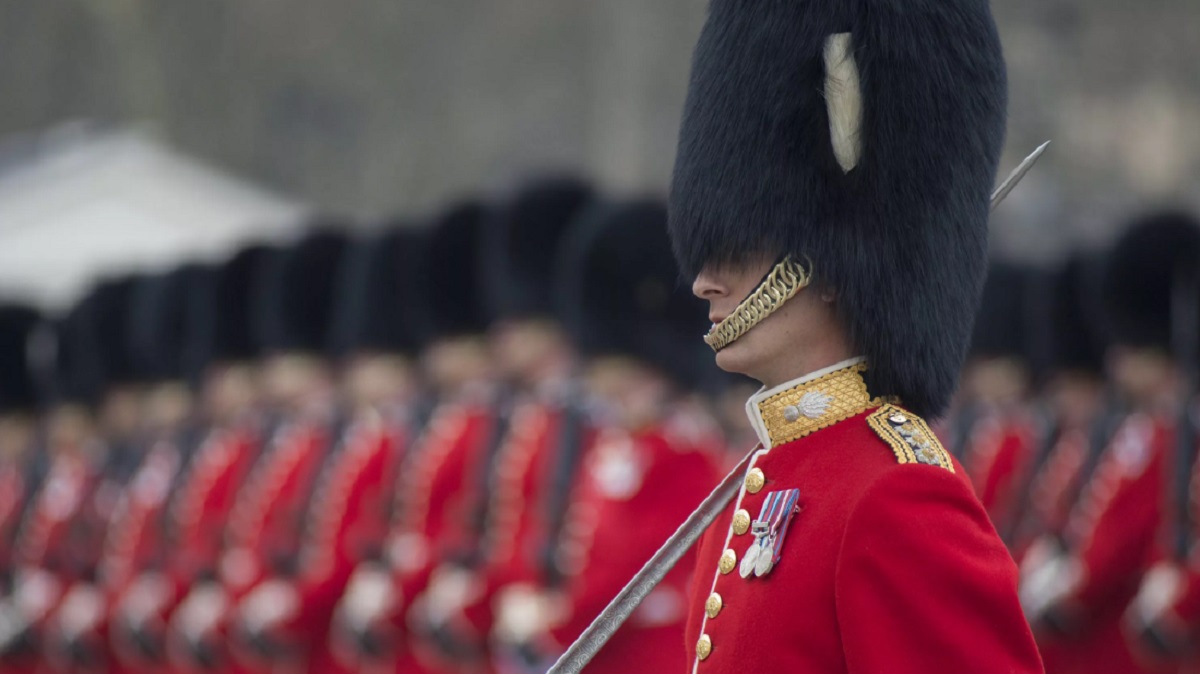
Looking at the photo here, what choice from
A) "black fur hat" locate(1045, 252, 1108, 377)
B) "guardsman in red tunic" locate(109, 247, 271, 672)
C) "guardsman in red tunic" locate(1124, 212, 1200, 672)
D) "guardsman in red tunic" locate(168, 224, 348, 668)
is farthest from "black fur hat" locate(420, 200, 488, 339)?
"guardsman in red tunic" locate(1124, 212, 1200, 672)

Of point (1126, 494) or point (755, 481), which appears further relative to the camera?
point (1126, 494)

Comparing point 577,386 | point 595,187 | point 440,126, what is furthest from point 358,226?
point 440,126

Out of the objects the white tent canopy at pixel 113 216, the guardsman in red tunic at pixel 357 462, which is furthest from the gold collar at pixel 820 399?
the white tent canopy at pixel 113 216

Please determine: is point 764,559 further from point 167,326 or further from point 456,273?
point 167,326

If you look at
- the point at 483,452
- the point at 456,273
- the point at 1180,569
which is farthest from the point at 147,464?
the point at 1180,569

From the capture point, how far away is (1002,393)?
710 centimetres

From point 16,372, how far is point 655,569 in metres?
7.52

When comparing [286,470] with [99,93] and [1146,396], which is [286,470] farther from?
[99,93]

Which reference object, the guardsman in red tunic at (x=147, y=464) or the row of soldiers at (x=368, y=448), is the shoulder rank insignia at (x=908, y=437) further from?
the guardsman in red tunic at (x=147, y=464)

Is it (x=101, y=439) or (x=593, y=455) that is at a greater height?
(x=593, y=455)

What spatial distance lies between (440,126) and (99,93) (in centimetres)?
407

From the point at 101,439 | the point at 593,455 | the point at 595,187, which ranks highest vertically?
the point at 595,187

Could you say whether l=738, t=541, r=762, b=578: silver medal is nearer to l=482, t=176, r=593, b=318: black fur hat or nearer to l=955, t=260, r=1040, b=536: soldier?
l=482, t=176, r=593, b=318: black fur hat

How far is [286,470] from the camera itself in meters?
6.40
